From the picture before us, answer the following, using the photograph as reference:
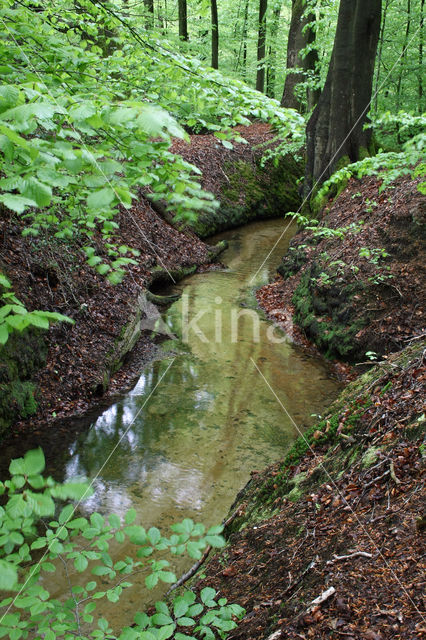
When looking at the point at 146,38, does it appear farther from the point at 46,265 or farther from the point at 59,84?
the point at 46,265

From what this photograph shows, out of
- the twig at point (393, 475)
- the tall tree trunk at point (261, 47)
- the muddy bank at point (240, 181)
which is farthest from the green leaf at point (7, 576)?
the tall tree trunk at point (261, 47)

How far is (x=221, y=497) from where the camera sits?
4664mm

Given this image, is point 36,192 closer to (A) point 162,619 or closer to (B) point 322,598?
(A) point 162,619

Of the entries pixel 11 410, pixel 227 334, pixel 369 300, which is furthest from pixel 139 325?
pixel 369 300

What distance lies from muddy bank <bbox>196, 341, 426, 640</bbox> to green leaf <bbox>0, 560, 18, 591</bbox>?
1.27 metres

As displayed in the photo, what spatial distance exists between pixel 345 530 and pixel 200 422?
3.66m

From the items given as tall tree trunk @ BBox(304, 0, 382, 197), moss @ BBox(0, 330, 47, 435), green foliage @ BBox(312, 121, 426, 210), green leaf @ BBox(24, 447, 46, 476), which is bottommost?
moss @ BBox(0, 330, 47, 435)

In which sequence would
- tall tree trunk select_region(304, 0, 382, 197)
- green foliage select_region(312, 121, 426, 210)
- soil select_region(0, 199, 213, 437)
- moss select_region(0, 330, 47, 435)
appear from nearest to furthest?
green foliage select_region(312, 121, 426, 210) → moss select_region(0, 330, 47, 435) → soil select_region(0, 199, 213, 437) → tall tree trunk select_region(304, 0, 382, 197)

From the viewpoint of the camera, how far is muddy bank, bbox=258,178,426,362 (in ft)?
22.3

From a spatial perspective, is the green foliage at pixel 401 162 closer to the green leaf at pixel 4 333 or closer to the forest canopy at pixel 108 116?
the forest canopy at pixel 108 116

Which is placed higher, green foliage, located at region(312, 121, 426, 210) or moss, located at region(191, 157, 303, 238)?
green foliage, located at region(312, 121, 426, 210)

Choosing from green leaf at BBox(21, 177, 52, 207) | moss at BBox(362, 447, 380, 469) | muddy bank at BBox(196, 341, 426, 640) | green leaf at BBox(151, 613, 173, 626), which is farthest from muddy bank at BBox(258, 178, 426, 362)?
green leaf at BBox(21, 177, 52, 207)

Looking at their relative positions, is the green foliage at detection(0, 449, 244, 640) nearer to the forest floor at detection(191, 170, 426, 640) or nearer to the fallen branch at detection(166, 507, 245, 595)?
the forest floor at detection(191, 170, 426, 640)

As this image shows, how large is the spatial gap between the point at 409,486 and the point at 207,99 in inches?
115
